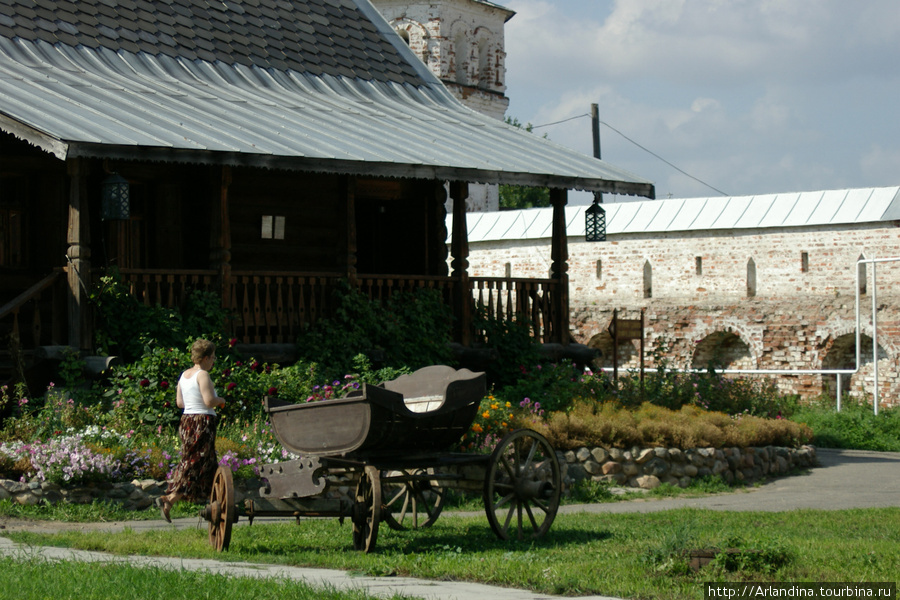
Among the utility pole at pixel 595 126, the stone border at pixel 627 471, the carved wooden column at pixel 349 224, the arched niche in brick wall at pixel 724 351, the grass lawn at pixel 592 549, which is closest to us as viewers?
the grass lawn at pixel 592 549

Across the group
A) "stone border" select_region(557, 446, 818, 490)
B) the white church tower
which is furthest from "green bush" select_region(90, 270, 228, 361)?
the white church tower

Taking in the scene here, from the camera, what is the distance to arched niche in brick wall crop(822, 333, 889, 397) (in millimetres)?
26656

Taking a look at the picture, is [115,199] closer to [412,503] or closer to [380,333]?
[380,333]

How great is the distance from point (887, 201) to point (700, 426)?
14.2 meters

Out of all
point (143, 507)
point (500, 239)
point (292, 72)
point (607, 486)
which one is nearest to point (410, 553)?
point (143, 507)

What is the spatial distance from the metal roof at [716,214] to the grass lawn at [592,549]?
58.1 feet

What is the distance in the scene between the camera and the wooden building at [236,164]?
13.6 metres

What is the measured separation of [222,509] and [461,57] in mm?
39635

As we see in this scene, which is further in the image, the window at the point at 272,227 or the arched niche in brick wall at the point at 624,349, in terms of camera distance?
the arched niche in brick wall at the point at 624,349

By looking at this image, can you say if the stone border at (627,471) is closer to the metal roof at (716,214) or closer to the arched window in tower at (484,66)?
the metal roof at (716,214)

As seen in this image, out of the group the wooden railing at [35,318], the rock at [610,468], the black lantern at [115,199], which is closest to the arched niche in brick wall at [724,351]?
the rock at [610,468]

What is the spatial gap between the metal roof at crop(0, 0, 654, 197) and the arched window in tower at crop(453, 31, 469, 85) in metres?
24.8

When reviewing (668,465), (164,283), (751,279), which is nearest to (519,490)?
(668,465)

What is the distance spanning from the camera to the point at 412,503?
10.4 metres
